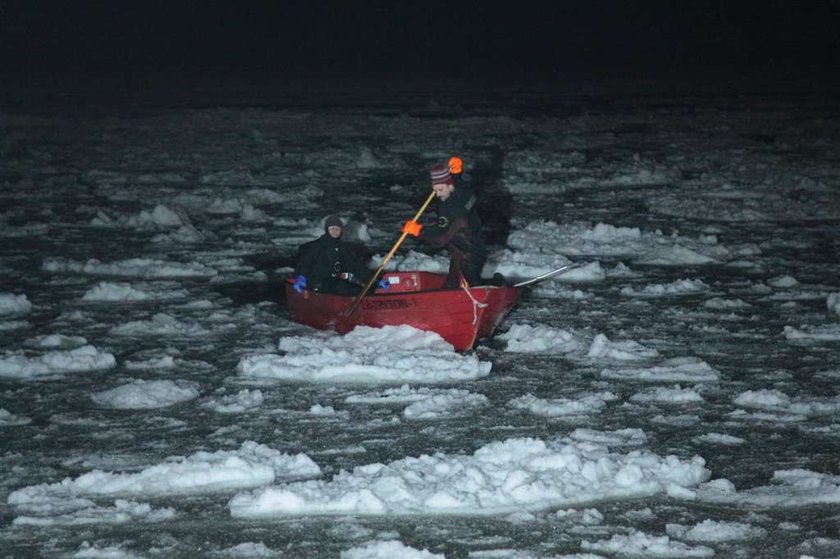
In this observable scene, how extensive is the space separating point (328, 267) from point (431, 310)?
128cm

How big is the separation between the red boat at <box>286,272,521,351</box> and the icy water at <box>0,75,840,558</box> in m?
0.27

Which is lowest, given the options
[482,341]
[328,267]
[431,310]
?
[482,341]

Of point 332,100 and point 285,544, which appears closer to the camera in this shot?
point 285,544

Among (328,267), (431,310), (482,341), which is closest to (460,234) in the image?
(431,310)

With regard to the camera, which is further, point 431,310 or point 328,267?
point 328,267

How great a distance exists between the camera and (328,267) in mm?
9547

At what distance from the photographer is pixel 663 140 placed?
72.7 ft

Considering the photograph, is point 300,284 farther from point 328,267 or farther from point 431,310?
point 431,310

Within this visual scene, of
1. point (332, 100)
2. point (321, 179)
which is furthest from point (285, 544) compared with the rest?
point (332, 100)

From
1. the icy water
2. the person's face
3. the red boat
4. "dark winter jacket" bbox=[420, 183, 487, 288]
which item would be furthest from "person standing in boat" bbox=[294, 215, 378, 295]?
the person's face

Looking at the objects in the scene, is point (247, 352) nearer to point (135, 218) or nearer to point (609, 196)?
point (135, 218)

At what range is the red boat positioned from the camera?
843 centimetres

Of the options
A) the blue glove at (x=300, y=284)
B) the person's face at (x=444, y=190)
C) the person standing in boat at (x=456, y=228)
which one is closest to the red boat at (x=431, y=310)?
the blue glove at (x=300, y=284)

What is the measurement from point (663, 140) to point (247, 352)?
47.9ft
